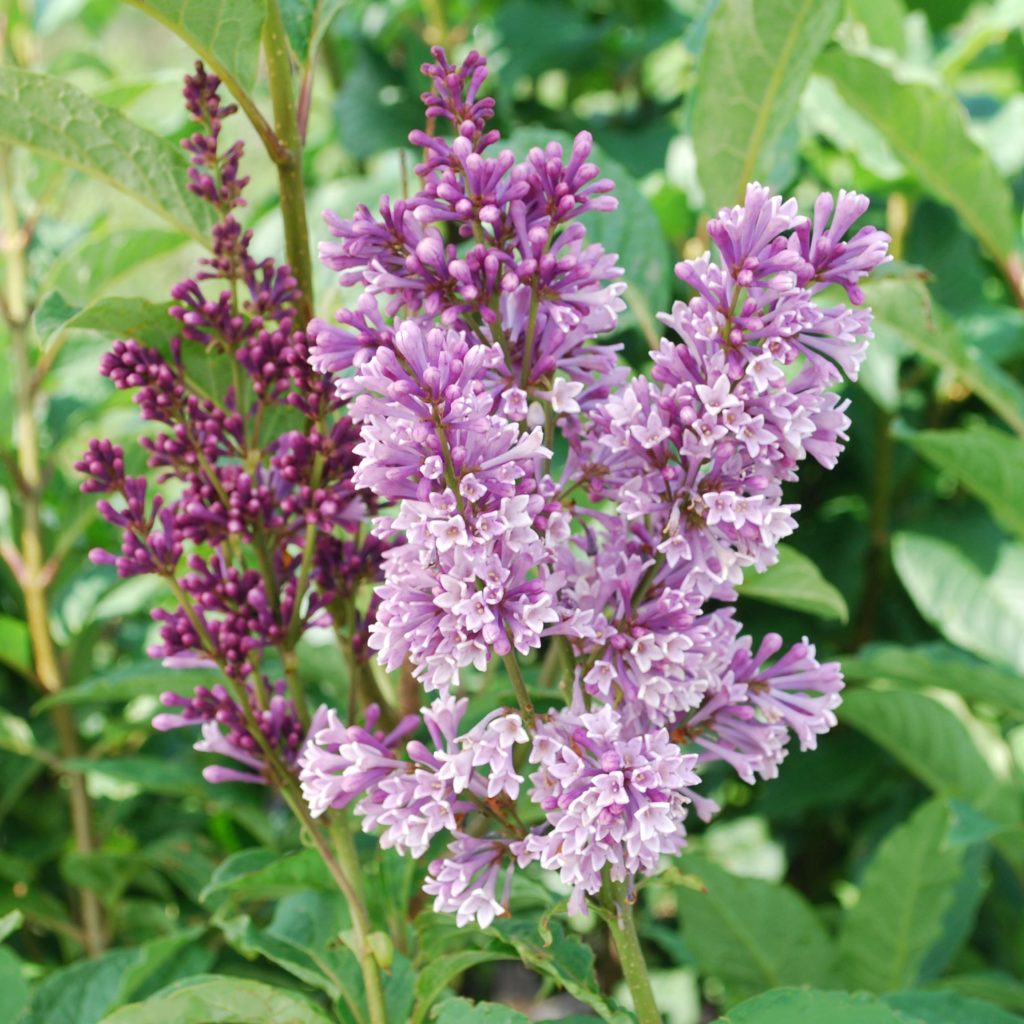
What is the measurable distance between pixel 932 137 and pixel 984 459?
384 mm

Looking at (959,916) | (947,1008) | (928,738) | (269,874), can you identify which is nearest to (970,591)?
(928,738)

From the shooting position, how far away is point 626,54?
206cm

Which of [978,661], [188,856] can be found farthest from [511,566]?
[978,661]

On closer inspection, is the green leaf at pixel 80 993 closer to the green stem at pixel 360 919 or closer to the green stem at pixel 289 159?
the green stem at pixel 360 919

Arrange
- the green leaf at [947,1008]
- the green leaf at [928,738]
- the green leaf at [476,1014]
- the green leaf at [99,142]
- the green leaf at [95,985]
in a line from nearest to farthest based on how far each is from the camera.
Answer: the green leaf at [476,1014] < the green leaf at [99,142] < the green leaf at [947,1008] < the green leaf at [95,985] < the green leaf at [928,738]

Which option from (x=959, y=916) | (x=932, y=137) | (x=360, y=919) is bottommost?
(x=959, y=916)

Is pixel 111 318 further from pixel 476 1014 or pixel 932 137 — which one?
pixel 932 137

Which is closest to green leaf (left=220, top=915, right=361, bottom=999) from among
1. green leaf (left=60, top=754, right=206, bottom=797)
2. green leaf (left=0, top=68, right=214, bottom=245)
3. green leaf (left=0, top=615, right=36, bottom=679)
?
green leaf (left=60, top=754, right=206, bottom=797)

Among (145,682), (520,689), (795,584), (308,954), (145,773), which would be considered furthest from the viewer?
(145,773)

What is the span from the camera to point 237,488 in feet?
2.78

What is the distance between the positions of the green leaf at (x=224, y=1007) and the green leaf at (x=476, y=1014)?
105 mm

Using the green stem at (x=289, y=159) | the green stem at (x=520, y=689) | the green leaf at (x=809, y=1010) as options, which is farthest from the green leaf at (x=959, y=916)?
the green stem at (x=289, y=159)

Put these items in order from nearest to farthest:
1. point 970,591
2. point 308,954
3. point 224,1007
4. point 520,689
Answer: point 520,689 < point 224,1007 < point 308,954 < point 970,591

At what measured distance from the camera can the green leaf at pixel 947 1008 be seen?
3.38ft
